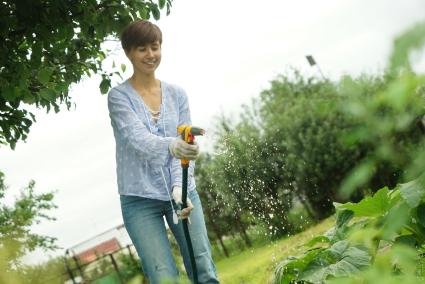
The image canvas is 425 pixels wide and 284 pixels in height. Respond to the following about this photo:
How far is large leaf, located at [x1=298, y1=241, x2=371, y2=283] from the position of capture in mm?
2736

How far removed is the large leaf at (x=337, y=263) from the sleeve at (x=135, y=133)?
92 cm

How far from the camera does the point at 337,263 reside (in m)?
2.82

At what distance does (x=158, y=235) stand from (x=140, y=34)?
1093 mm

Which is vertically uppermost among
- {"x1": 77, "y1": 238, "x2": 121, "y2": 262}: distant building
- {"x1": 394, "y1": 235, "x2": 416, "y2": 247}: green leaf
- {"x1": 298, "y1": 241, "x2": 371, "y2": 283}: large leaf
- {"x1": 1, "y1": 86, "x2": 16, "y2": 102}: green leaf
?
{"x1": 1, "y1": 86, "x2": 16, "y2": 102}: green leaf

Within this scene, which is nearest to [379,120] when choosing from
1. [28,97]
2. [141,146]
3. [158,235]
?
[141,146]

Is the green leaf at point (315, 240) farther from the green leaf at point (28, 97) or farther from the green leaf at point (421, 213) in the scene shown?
the green leaf at point (28, 97)

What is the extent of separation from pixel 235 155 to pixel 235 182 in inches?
25.0

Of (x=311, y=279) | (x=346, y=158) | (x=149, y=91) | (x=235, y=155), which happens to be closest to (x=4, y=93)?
(x=149, y=91)

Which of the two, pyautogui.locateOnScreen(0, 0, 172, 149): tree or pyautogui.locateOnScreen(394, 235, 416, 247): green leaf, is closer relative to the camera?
pyautogui.locateOnScreen(394, 235, 416, 247): green leaf

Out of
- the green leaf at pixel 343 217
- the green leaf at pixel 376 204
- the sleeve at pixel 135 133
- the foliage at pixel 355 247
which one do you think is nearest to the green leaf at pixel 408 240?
the foliage at pixel 355 247

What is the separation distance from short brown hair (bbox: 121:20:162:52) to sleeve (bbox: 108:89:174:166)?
284mm

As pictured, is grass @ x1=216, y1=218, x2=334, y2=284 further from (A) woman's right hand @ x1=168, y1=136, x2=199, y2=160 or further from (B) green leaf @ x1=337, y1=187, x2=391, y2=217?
(A) woman's right hand @ x1=168, y1=136, x2=199, y2=160

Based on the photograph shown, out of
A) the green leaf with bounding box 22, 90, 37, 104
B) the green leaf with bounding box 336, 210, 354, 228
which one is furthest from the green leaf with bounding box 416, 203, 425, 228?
the green leaf with bounding box 22, 90, 37, 104

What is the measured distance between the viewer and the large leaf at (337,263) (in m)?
2.74
